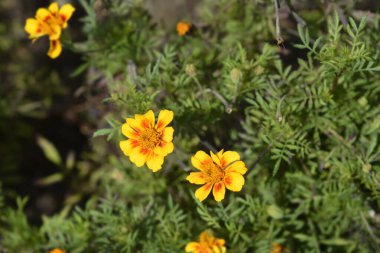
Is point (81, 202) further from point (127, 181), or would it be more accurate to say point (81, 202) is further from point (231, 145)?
point (231, 145)

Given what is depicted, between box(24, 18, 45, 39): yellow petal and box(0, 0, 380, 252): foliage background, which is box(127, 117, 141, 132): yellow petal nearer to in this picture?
box(0, 0, 380, 252): foliage background

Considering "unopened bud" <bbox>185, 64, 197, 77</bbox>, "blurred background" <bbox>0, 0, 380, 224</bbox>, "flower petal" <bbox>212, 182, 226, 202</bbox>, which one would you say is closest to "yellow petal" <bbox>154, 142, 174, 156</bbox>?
"flower petal" <bbox>212, 182, 226, 202</bbox>

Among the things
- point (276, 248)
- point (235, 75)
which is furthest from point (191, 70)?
point (276, 248)

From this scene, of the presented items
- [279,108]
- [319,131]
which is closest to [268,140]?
[279,108]

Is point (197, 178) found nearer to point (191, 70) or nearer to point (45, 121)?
point (191, 70)

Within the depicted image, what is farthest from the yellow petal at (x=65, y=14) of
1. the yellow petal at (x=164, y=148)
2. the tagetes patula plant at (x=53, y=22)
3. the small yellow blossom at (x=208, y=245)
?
the small yellow blossom at (x=208, y=245)

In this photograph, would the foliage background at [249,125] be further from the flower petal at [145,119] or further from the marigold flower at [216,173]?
the marigold flower at [216,173]
